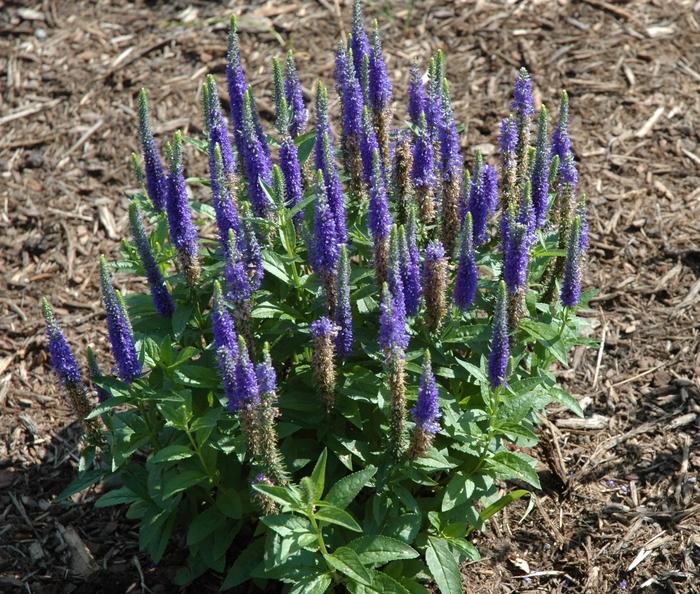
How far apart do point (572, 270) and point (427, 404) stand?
125 cm

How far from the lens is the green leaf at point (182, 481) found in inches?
202

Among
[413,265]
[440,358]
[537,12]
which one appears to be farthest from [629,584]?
[537,12]

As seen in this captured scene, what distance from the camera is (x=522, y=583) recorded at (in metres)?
6.26

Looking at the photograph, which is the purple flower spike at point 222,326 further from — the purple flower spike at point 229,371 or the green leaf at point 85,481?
the green leaf at point 85,481

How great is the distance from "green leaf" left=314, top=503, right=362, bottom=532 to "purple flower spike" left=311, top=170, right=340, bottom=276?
1.25m

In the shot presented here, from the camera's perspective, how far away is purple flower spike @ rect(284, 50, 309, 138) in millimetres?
5930

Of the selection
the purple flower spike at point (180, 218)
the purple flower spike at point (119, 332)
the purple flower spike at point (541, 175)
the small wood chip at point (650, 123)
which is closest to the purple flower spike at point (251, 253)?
the purple flower spike at point (180, 218)

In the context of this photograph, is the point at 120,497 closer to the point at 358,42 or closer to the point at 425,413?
the point at 425,413

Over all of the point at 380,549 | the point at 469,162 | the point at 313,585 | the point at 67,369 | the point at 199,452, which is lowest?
the point at 313,585

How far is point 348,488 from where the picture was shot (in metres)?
4.97

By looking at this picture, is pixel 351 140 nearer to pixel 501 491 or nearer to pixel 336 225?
pixel 336 225

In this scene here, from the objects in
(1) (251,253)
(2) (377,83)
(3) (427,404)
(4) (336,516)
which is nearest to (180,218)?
(1) (251,253)

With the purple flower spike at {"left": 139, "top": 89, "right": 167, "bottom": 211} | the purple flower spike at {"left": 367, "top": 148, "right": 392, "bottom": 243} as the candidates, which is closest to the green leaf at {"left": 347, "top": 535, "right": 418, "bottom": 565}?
the purple flower spike at {"left": 367, "top": 148, "right": 392, "bottom": 243}

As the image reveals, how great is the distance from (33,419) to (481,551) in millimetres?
3696
